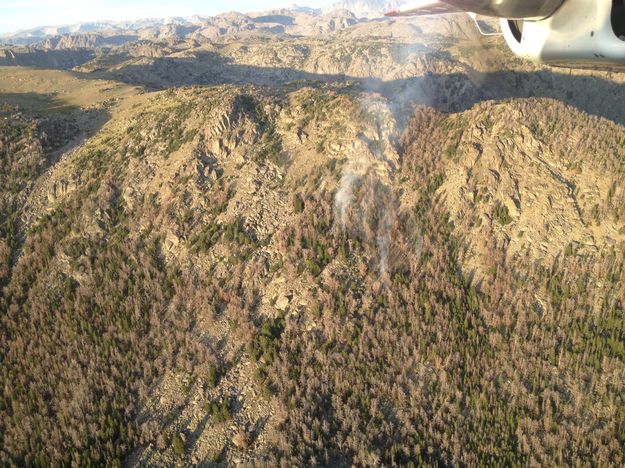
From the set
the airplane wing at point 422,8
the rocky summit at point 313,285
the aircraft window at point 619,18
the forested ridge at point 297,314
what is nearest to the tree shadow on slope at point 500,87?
the rocky summit at point 313,285

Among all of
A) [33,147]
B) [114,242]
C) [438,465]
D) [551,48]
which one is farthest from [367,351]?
[33,147]

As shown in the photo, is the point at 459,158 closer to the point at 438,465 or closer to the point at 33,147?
the point at 438,465

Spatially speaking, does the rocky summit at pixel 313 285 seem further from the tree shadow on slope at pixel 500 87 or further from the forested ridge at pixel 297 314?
the tree shadow on slope at pixel 500 87

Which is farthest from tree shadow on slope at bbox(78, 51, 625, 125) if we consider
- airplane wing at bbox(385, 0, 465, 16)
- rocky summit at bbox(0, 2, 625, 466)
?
airplane wing at bbox(385, 0, 465, 16)

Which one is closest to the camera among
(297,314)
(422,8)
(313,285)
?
(422,8)

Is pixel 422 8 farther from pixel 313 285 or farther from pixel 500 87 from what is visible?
pixel 500 87

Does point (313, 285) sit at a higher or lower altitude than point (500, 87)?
lower

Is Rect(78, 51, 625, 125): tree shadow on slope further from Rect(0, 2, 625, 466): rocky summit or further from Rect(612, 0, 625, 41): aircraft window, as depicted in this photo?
Rect(612, 0, 625, 41): aircraft window

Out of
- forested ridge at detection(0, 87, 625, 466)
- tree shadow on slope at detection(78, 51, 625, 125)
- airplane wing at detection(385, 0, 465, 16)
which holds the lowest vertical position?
forested ridge at detection(0, 87, 625, 466)

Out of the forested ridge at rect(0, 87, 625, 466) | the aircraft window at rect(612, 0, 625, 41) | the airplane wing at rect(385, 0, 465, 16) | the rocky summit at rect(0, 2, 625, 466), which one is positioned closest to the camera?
the airplane wing at rect(385, 0, 465, 16)

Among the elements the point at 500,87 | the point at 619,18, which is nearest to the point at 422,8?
the point at 619,18

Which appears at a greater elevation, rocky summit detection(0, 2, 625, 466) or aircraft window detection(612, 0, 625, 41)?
aircraft window detection(612, 0, 625, 41)
